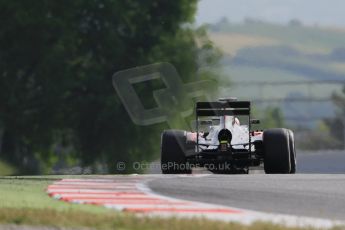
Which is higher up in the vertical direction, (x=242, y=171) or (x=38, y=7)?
(x=38, y=7)

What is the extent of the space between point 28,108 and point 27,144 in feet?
8.28

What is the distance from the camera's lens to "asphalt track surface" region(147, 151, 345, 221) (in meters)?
16.0

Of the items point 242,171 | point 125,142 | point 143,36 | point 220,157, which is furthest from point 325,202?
point 143,36

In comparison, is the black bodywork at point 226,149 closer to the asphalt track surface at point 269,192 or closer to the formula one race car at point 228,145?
the formula one race car at point 228,145

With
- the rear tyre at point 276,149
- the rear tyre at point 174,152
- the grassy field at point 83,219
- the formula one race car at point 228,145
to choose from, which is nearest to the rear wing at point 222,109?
the formula one race car at point 228,145

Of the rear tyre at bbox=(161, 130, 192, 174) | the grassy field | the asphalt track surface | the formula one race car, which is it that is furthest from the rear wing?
the grassy field

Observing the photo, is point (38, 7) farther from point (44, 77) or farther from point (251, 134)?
point (251, 134)

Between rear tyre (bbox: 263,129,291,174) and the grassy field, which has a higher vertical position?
rear tyre (bbox: 263,129,291,174)

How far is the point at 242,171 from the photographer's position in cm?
2597

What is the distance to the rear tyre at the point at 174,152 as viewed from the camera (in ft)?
80.7

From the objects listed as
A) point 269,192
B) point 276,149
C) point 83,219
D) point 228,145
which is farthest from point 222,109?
point 83,219

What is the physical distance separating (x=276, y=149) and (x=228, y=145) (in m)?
0.91

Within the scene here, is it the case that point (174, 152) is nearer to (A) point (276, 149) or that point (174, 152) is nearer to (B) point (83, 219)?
(A) point (276, 149)

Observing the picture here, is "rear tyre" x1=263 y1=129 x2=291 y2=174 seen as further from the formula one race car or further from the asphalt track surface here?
the asphalt track surface
